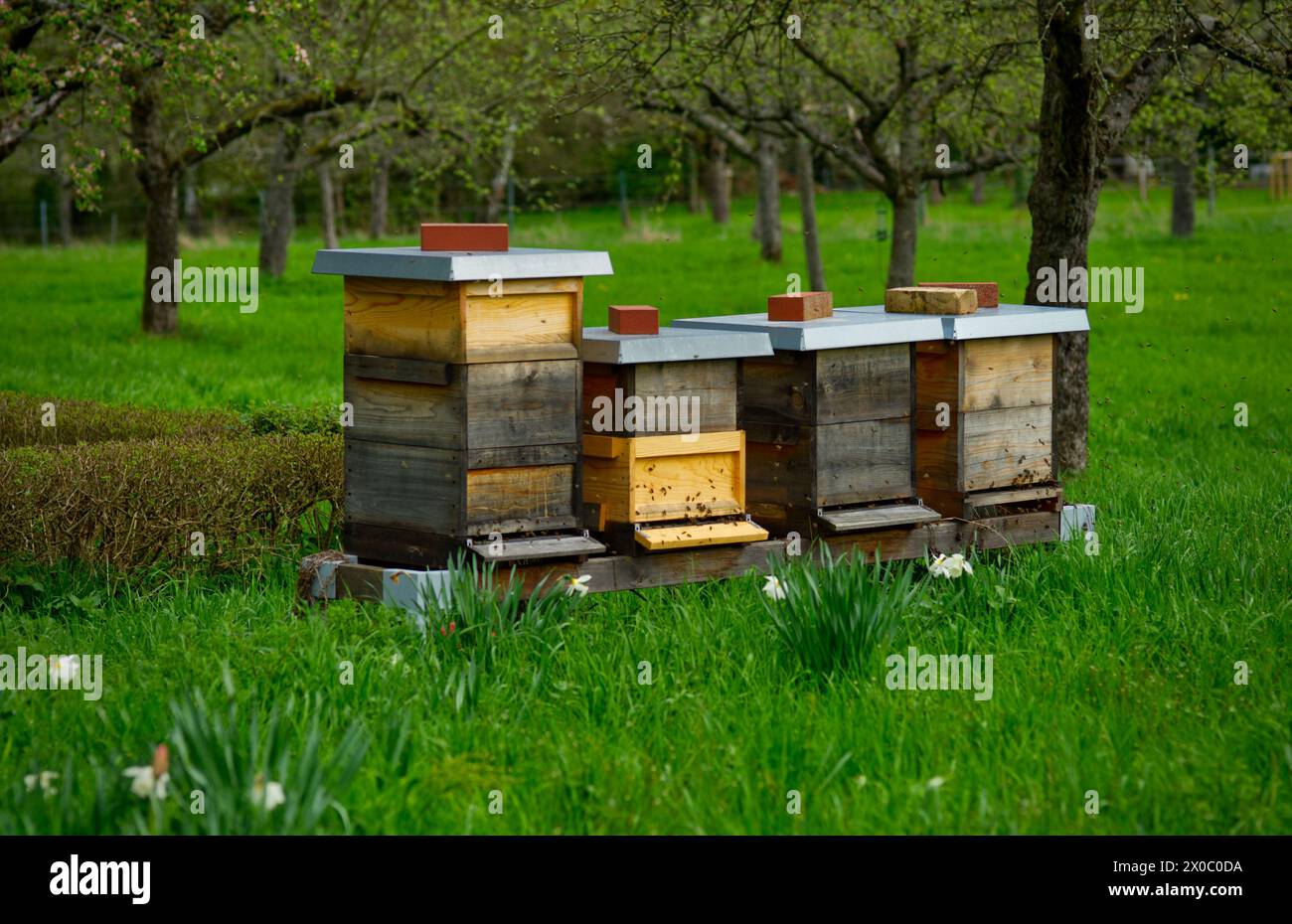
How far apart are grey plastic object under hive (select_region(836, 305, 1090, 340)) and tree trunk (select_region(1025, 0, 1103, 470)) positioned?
1.84m

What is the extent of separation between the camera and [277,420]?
31.2 ft

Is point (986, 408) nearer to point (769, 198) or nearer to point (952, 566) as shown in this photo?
point (952, 566)

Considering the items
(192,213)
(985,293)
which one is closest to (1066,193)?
(985,293)

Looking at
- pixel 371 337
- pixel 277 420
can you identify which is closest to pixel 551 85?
pixel 277 420

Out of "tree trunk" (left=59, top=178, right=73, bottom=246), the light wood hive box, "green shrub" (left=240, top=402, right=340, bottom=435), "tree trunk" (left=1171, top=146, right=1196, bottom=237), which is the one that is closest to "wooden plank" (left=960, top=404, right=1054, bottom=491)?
the light wood hive box

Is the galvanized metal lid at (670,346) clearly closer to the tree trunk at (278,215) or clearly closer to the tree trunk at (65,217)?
the tree trunk at (278,215)

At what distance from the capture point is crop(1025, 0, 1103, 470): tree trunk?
9.54m

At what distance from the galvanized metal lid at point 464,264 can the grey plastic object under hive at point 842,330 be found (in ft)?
2.79

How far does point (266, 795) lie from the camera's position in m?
4.11

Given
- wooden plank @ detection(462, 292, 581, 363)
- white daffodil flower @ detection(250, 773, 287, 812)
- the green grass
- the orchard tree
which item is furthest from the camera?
the orchard tree

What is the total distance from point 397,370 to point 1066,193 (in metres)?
5.48

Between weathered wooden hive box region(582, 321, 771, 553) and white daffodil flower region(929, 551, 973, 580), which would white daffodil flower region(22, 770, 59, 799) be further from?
white daffodil flower region(929, 551, 973, 580)

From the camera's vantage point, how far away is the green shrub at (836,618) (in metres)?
5.97
